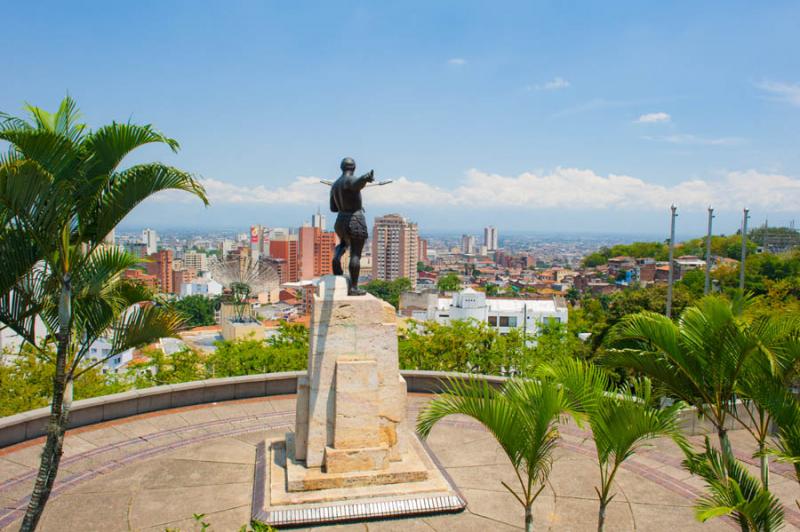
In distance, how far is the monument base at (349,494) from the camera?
287 inches

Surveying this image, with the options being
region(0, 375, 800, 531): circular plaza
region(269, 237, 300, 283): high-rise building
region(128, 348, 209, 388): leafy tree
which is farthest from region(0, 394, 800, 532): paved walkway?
region(269, 237, 300, 283): high-rise building

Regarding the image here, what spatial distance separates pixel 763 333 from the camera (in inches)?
226

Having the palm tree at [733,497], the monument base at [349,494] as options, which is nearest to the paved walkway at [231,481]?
the monument base at [349,494]

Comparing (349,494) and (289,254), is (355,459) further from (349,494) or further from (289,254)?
(289,254)

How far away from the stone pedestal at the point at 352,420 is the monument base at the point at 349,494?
13mm

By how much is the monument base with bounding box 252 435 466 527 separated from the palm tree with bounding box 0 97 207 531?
113 inches

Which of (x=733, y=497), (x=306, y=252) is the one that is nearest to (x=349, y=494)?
(x=733, y=497)

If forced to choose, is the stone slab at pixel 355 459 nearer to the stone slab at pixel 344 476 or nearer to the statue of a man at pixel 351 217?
the stone slab at pixel 344 476

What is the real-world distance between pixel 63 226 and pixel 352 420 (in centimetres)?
436

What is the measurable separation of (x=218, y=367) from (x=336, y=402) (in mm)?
7197

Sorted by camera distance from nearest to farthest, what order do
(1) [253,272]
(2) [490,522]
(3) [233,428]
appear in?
(2) [490,522] → (3) [233,428] → (1) [253,272]

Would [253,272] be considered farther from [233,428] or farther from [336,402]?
[336,402]

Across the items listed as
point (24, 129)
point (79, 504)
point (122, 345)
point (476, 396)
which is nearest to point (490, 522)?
point (476, 396)

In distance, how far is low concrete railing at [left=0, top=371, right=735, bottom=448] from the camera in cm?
938
